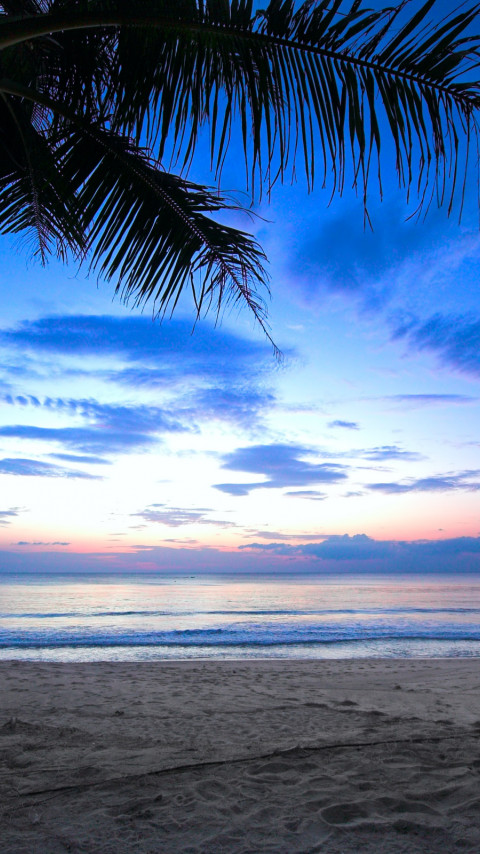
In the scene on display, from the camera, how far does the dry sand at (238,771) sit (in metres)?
2.89

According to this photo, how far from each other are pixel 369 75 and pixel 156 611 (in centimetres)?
2806

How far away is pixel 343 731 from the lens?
16.6ft

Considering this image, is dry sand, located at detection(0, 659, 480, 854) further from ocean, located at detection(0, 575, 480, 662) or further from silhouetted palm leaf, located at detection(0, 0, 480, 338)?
ocean, located at detection(0, 575, 480, 662)

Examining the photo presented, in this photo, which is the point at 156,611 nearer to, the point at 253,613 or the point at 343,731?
A: the point at 253,613

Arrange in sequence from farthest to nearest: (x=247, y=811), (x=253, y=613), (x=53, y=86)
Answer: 1. (x=253, y=613)
2. (x=247, y=811)
3. (x=53, y=86)

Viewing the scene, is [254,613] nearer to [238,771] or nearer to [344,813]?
[238,771]

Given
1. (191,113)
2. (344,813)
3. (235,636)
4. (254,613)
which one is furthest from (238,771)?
(254,613)

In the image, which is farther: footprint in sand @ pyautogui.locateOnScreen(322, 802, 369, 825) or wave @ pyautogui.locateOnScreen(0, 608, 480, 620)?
wave @ pyautogui.locateOnScreen(0, 608, 480, 620)

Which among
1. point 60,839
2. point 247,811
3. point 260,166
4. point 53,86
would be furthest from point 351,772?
point 53,86

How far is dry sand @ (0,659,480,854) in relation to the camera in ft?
9.47

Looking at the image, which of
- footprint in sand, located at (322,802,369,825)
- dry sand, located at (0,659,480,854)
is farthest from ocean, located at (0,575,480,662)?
footprint in sand, located at (322,802,369,825)

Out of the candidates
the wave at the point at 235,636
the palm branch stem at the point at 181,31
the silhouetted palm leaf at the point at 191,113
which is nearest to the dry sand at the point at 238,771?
the silhouetted palm leaf at the point at 191,113

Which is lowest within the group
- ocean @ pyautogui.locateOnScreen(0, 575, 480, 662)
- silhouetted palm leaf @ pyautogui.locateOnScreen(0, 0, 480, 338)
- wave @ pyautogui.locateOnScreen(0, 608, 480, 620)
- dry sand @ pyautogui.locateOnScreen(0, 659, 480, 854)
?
wave @ pyautogui.locateOnScreen(0, 608, 480, 620)

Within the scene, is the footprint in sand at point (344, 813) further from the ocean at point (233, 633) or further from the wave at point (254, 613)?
the wave at point (254, 613)
